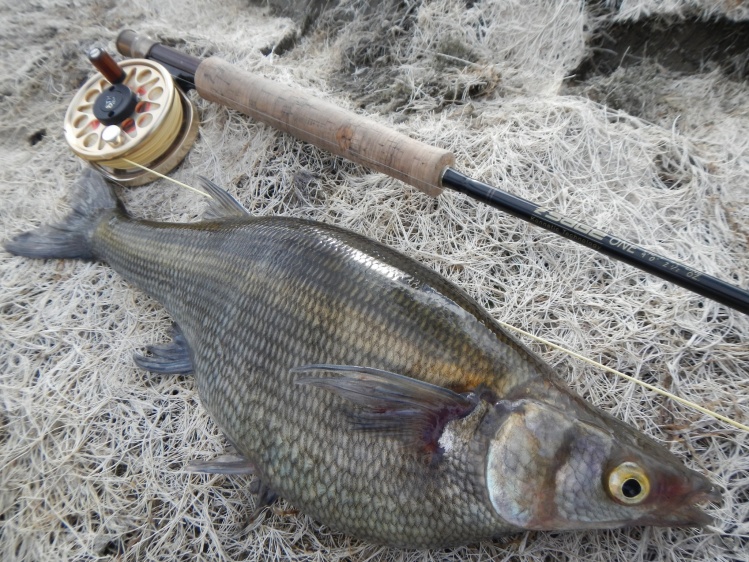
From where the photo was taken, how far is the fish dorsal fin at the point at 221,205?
266cm

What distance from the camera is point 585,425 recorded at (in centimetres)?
159

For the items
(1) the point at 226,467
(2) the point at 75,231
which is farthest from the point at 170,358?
(2) the point at 75,231

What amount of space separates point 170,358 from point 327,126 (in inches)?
60.2

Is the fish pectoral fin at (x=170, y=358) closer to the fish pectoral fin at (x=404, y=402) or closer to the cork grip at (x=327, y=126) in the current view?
the fish pectoral fin at (x=404, y=402)

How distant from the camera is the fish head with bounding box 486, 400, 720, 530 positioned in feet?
4.96

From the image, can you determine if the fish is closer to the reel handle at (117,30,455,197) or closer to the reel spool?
the reel handle at (117,30,455,197)

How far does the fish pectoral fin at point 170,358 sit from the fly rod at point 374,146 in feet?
4.45

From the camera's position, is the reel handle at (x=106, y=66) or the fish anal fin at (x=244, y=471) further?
the reel handle at (x=106, y=66)

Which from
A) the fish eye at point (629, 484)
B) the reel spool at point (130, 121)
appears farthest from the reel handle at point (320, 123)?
the fish eye at point (629, 484)

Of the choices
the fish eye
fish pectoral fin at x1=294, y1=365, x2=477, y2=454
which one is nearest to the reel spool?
fish pectoral fin at x1=294, y1=365, x2=477, y2=454

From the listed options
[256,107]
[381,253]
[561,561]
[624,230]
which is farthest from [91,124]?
[561,561]

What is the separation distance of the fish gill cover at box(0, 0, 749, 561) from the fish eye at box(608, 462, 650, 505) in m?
0.48

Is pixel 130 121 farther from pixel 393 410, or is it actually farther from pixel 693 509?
pixel 693 509

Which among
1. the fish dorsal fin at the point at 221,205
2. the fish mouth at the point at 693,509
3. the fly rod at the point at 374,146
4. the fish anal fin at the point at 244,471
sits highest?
the fly rod at the point at 374,146
